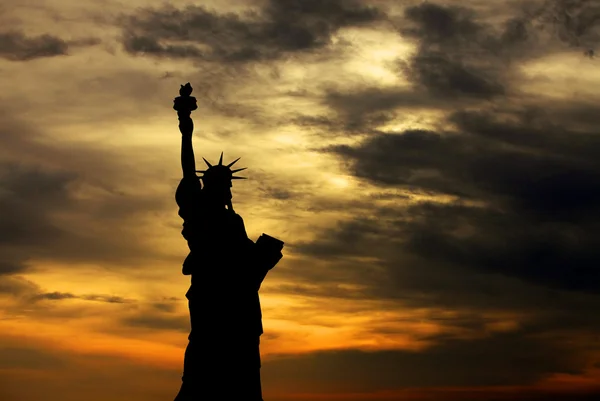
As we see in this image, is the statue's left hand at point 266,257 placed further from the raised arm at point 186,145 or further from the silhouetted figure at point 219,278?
the raised arm at point 186,145

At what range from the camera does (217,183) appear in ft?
131

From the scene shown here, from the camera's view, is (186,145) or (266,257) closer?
(186,145)

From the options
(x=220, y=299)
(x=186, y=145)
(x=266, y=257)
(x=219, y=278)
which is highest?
(x=186, y=145)

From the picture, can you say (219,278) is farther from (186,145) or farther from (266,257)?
(186,145)

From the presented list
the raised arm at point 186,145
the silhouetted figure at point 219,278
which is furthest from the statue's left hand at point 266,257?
the raised arm at point 186,145

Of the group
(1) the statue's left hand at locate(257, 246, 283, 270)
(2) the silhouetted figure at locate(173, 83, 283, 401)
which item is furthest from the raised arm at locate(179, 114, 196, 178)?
(1) the statue's left hand at locate(257, 246, 283, 270)

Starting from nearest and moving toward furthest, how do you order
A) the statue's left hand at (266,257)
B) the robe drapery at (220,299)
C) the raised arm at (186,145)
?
the robe drapery at (220,299), the raised arm at (186,145), the statue's left hand at (266,257)

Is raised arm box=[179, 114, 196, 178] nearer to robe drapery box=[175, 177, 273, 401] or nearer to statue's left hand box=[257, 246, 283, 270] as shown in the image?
robe drapery box=[175, 177, 273, 401]

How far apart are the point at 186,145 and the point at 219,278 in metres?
3.51

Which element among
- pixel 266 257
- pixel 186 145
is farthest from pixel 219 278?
pixel 186 145

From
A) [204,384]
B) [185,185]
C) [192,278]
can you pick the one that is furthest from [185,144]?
[204,384]

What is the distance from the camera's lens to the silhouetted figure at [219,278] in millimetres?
39125

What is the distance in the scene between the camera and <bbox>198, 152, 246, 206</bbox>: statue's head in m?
39.9

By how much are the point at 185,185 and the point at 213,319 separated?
350 centimetres
